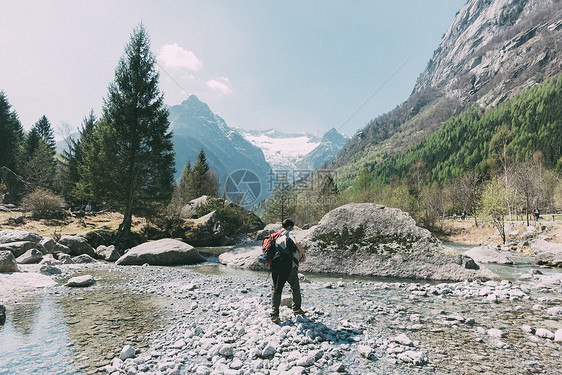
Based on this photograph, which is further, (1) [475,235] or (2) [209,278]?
(1) [475,235]

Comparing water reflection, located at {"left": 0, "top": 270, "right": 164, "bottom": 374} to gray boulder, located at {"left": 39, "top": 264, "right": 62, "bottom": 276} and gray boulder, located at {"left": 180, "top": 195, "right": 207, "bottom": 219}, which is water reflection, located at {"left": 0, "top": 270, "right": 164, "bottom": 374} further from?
gray boulder, located at {"left": 180, "top": 195, "right": 207, "bottom": 219}

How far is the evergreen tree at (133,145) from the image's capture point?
21.8 meters

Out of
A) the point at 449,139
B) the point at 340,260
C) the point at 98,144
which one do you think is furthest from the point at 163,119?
the point at 449,139

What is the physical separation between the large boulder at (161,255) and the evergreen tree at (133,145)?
246 inches

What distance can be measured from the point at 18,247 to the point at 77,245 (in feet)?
10.5

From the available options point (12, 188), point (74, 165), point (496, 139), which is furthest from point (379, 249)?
point (496, 139)

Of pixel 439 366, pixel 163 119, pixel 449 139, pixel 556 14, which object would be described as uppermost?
pixel 556 14

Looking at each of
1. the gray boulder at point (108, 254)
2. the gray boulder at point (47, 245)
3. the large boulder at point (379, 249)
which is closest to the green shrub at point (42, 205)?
the gray boulder at point (47, 245)

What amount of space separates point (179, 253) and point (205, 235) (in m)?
9.90

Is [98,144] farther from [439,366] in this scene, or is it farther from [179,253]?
[439,366]

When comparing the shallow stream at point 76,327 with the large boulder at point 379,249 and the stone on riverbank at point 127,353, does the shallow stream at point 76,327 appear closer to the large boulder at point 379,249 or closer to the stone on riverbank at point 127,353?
the stone on riverbank at point 127,353

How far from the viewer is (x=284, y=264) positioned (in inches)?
256

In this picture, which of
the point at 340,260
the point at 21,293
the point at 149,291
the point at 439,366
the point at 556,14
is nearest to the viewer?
the point at 439,366

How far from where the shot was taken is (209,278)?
39.1ft
